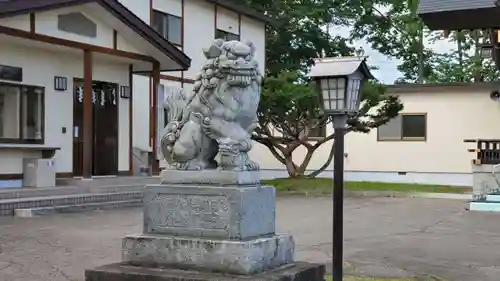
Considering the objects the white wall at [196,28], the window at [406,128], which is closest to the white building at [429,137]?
the window at [406,128]

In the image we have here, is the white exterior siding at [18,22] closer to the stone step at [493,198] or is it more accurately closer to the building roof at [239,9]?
the building roof at [239,9]

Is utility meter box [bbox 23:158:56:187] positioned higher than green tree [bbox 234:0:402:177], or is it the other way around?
green tree [bbox 234:0:402:177]

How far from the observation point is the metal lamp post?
244 inches

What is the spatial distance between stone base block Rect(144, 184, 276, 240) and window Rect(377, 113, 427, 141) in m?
22.5

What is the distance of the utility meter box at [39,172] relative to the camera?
1550cm

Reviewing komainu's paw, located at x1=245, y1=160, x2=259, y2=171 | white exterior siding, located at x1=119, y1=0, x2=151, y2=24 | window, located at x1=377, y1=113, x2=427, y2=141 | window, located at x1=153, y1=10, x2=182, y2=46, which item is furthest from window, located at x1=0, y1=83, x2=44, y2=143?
window, located at x1=377, y1=113, x2=427, y2=141

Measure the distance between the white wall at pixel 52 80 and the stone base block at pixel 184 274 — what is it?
10.8 metres

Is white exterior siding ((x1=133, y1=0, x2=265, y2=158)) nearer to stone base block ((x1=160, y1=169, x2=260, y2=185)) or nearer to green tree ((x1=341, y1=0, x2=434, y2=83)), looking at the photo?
green tree ((x1=341, y1=0, x2=434, y2=83))

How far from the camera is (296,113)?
22.3m

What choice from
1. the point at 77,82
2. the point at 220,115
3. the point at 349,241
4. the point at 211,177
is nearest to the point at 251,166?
the point at 211,177

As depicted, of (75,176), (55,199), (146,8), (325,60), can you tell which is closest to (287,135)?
(146,8)

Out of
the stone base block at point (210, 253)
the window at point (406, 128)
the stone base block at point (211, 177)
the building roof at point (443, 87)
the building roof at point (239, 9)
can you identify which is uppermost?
the building roof at point (239, 9)

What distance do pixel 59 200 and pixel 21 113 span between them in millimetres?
3400

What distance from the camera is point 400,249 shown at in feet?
31.5
